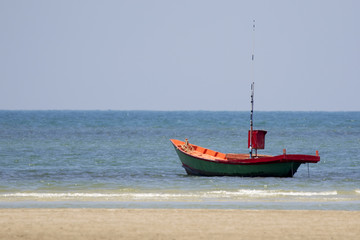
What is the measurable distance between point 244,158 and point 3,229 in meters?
17.4

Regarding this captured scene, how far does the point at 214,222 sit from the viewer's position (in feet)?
54.3

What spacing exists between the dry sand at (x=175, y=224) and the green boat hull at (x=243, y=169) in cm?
1083

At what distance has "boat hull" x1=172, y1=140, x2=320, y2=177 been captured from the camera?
2902 cm

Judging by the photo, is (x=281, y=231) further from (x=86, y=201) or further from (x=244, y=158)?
(x=244, y=158)

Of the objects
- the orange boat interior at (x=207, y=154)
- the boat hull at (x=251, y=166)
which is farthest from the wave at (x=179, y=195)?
the orange boat interior at (x=207, y=154)

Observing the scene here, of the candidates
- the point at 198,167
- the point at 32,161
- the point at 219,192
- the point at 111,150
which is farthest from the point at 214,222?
the point at 111,150

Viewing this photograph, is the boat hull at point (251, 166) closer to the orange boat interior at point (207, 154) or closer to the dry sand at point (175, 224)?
the orange boat interior at point (207, 154)

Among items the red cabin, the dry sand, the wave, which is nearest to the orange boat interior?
the red cabin

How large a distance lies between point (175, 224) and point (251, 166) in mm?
13694

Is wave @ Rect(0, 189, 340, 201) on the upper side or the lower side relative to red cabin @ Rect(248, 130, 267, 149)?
lower

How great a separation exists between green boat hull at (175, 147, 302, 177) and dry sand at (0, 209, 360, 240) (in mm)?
10825

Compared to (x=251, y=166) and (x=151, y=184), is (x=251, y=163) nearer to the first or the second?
(x=251, y=166)

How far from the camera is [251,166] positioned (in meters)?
29.6

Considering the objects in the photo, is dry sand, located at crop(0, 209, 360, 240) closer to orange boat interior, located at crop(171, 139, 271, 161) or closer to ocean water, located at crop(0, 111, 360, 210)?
ocean water, located at crop(0, 111, 360, 210)
